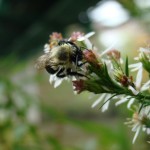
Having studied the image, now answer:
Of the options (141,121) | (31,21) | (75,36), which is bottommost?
(141,121)

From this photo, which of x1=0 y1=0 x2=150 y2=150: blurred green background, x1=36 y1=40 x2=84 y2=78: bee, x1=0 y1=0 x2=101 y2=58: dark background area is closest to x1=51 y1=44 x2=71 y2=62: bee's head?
x1=36 y1=40 x2=84 y2=78: bee

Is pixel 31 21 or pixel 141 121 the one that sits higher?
pixel 31 21

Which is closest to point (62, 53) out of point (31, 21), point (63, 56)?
point (63, 56)

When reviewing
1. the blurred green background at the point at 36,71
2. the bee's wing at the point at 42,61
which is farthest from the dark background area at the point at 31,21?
the bee's wing at the point at 42,61

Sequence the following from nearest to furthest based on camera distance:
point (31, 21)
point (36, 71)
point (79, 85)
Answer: point (79, 85) < point (36, 71) < point (31, 21)

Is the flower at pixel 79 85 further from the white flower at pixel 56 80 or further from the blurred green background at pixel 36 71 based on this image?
the blurred green background at pixel 36 71

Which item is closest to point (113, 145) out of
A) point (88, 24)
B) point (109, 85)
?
point (88, 24)

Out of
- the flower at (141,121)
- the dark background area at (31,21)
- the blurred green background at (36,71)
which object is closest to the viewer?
the flower at (141,121)

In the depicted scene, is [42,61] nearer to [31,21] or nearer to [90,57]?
[90,57]

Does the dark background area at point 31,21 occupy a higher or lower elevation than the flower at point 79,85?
higher

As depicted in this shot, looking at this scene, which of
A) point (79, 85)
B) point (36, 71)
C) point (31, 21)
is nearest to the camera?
point (79, 85)
